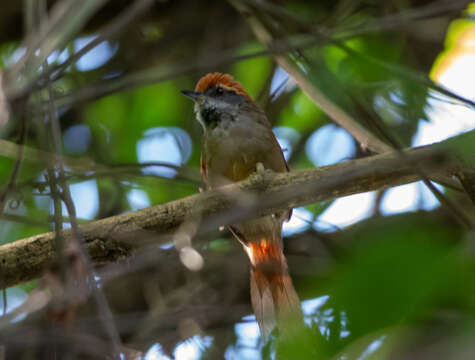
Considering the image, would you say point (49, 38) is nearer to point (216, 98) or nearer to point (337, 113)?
point (337, 113)

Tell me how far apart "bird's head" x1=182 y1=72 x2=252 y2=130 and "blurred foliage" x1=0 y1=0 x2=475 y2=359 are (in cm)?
22

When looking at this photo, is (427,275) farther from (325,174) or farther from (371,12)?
(371,12)

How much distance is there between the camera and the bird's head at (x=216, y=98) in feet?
11.4

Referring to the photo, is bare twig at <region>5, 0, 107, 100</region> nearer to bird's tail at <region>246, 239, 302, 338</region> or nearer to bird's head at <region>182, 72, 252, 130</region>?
bird's tail at <region>246, 239, 302, 338</region>

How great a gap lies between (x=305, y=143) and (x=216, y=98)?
0.88m

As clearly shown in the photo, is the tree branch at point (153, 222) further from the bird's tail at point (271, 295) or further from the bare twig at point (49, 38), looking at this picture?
the bare twig at point (49, 38)

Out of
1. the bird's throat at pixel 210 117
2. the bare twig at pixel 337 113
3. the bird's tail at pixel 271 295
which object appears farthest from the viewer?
the bird's throat at pixel 210 117

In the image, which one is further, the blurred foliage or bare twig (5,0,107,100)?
bare twig (5,0,107,100)

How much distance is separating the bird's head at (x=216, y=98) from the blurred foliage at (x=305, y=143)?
0.22 m

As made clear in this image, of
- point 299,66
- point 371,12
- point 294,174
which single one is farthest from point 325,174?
point 371,12

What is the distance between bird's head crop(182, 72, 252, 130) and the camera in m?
3.48

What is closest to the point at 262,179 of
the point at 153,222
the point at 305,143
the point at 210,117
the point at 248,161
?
the point at 153,222

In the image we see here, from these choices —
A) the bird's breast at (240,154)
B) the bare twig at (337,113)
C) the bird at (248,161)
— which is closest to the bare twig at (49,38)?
the bare twig at (337,113)

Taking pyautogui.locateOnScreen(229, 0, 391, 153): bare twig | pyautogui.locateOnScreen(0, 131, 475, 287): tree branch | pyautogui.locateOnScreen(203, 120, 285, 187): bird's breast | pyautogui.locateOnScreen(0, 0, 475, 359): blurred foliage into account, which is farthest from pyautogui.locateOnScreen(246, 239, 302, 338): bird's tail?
pyautogui.locateOnScreen(229, 0, 391, 153): bare twig
